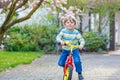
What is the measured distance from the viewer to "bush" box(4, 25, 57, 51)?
23.9 metres

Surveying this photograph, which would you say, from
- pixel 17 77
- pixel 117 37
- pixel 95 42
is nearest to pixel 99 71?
pixel 17 77

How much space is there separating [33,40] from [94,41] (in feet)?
10.2

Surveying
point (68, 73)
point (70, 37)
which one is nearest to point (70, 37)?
point (70, 37)

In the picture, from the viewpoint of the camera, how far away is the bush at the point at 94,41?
24.2m

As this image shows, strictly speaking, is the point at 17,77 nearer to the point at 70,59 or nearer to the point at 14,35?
the point at 70,59

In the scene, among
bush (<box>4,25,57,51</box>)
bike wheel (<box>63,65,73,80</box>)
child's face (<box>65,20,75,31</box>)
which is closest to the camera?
bike wheel (<box>63,65,73,80</box>)

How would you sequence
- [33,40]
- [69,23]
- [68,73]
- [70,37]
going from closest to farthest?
1. [68,73]
2. [69,23]
3. [70,37]
4. [33,40]

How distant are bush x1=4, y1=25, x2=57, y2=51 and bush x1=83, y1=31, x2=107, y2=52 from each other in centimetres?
172

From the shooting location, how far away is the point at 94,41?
24250 mm

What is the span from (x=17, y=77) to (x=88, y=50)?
40.5 ft

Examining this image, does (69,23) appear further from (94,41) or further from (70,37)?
(94,41)

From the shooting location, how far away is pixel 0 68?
14391 millimetres

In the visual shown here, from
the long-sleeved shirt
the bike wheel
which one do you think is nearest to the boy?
the long-sleeved shirt

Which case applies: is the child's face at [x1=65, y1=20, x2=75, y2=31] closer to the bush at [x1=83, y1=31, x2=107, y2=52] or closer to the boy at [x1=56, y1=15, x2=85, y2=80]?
the boy at [x1=56, y1=15, x2=85, y2=80]
